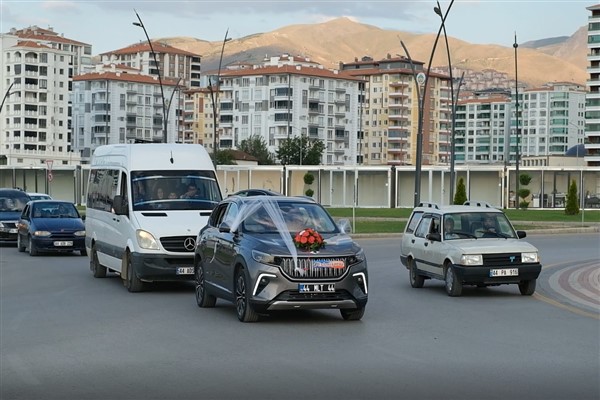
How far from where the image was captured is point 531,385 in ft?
32.0

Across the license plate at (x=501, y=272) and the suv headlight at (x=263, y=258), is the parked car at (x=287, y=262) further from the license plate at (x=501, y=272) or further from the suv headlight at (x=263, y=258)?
the license plate at (x=501, y=272)

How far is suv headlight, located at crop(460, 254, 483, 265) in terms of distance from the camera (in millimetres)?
18828

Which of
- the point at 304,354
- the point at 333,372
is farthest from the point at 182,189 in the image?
the point at 333,372

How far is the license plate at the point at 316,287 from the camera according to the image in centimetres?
1450

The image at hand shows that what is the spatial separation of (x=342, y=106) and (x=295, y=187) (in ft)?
308

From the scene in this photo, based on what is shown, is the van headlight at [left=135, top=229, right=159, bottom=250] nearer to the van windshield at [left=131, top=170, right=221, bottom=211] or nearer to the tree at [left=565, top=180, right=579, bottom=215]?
the van windshield at [left=131, top=170, right=221, bottom=211]

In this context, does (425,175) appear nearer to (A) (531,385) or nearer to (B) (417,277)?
(B) (417,277)

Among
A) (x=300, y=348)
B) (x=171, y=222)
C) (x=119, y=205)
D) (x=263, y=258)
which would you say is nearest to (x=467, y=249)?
(x=171, y=222)

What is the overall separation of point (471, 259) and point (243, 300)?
536 centimetres

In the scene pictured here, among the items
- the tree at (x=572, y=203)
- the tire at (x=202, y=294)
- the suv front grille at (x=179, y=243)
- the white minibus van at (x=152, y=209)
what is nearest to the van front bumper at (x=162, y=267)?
the white minibus van at (x=152, y=209)

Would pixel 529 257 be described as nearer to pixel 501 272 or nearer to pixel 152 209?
pixel 501 272

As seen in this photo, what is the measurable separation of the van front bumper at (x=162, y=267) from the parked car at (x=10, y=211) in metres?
17.6

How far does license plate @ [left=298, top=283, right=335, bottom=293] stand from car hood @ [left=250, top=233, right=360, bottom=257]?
0.38 meters

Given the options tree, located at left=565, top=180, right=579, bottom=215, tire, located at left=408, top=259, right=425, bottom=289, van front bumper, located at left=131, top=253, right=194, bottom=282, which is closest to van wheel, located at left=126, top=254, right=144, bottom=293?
van front bumper, located at left=131, top=253, right=194, bottom=282
